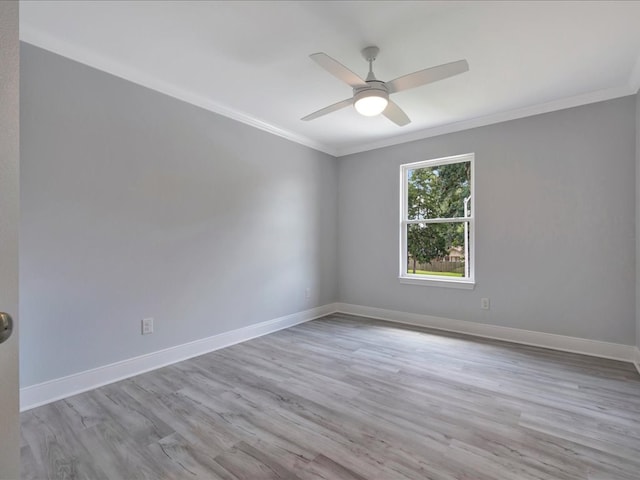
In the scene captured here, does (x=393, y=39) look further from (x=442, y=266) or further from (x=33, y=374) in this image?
(x=33, y=374)

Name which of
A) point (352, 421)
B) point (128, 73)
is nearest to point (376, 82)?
point (128, 73)

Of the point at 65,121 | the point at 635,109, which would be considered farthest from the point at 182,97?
the point at 635,109

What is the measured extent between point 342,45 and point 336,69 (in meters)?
0.40

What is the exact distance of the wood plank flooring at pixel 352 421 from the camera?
1547mm

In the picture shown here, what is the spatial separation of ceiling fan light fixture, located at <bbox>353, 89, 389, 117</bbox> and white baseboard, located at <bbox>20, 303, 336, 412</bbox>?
8.49 ft

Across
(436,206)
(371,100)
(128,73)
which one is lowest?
(436,206)

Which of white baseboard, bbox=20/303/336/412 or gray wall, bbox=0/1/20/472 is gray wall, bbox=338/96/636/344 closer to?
white baseboard, bbox=20/303/336/412

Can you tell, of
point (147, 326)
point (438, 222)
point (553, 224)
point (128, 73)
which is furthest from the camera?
point (438, 222)

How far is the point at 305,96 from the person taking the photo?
10.0ft

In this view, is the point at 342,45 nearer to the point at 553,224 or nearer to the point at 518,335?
the point at 553,224

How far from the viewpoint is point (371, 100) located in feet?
7.50

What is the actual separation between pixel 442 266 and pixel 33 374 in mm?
4089

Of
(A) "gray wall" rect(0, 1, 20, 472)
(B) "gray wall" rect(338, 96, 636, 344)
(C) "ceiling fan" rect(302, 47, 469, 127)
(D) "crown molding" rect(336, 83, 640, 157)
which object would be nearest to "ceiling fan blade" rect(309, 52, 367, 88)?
(C) "ceiling fan" rect(302, 47, 469, 127)

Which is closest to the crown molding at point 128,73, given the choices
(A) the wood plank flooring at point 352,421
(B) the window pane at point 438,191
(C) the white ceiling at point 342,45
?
(C) the white ceiling at point 342,45
